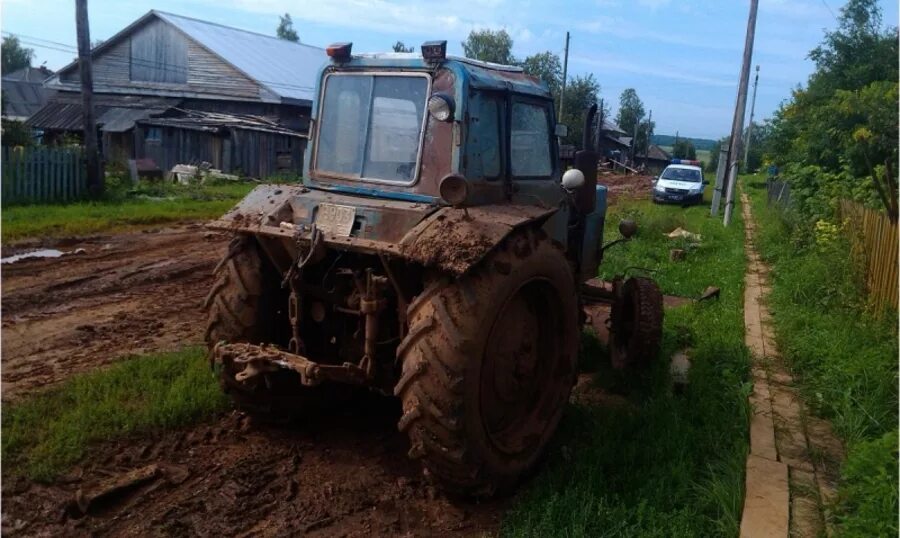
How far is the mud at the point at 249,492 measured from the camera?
12.9 ft

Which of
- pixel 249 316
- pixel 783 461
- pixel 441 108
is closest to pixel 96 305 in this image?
pixel 249 316

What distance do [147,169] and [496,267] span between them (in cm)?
1958

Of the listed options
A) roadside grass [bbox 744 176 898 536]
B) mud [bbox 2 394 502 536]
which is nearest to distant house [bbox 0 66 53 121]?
roadside grass [bbox 744 176 898 536]

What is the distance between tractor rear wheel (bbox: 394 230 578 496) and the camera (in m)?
3.88

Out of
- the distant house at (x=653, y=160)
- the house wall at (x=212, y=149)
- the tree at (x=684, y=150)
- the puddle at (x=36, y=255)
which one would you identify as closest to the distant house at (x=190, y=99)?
the house wall at (x=212, y=149)

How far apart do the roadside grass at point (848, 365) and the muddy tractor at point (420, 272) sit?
1.76 meters

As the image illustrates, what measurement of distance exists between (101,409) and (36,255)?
6524 mm

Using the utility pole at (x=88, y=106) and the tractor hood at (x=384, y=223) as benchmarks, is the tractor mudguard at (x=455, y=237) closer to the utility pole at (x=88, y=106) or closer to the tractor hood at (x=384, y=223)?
the tractor hood at (x=384, y=223)

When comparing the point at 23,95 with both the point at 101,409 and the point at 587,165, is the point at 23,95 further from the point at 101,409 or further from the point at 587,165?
the point at 587,165

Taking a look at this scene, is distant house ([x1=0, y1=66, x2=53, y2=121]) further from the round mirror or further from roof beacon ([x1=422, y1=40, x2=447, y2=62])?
the round mirror

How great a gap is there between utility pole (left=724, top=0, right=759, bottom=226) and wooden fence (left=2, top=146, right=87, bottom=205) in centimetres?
1458

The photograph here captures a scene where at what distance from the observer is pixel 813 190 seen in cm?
1420

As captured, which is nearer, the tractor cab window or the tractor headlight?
the tractor headlight

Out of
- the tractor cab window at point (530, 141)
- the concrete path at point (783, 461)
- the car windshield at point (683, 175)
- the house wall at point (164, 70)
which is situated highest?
the house wall at point (164, 70)
